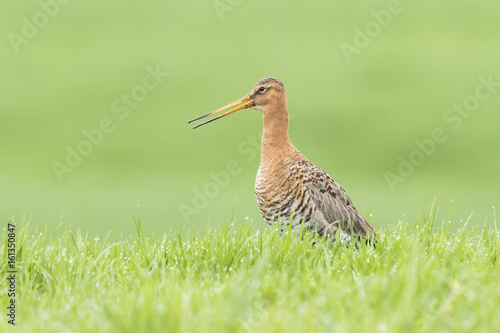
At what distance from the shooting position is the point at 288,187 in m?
6.03

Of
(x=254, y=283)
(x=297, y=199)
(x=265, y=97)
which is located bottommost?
(x=254, y=283)

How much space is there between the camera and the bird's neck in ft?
20.6

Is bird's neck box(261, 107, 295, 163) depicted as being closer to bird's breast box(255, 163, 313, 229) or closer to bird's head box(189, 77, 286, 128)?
bird's head box(189, 77, 286, 128)

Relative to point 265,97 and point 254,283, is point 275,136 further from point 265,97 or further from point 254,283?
point 254,283

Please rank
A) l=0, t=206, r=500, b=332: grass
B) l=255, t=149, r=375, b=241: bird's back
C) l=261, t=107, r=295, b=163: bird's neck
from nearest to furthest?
1. l=0, t=206, r=500, b=332: grass
2. l=255, t=149, r=375, b=241: bird's back
3. l=261, t=107, r=295, b=163: bird's neck

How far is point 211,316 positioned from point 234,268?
1.37 metres

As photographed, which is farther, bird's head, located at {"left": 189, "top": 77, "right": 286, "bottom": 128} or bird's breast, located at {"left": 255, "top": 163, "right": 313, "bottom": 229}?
bird's head, located at {"left": 189, "top": 77, "right": 286, "bottom": 128}

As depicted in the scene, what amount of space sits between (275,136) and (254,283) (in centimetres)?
267

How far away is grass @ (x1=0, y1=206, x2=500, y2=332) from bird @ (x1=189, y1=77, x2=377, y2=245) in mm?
563

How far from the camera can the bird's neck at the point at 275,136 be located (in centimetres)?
627

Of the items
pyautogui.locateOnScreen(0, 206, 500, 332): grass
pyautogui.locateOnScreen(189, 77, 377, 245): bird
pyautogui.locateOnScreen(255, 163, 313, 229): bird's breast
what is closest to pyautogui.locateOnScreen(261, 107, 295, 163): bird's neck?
pyautogui.locateOnScreen(189, 77, 377, 245): bird

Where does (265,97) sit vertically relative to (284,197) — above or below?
above

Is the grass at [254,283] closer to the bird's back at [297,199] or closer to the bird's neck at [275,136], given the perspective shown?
the bird's back at [297,199]

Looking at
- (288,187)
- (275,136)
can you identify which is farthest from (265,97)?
(288,187)
